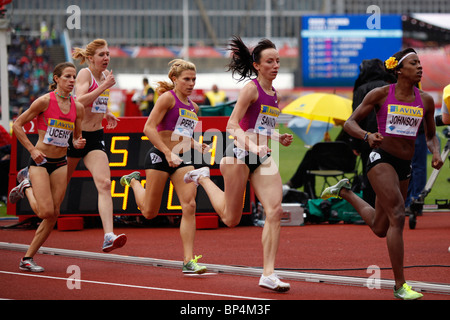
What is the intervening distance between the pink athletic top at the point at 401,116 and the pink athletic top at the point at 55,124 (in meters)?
3.44

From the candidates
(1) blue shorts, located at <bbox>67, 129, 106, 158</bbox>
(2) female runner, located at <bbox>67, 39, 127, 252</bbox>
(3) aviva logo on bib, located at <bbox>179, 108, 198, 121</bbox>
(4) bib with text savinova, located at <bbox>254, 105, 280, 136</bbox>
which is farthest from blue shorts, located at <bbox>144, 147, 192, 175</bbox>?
(4) bib with text savinova, located at <bbox>254, 105, 280, 136</bbox>

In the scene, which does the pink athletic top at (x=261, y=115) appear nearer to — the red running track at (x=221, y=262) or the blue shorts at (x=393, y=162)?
the blue shorts at (x=393, y=162)

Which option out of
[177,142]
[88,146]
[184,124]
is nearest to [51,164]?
[88,146]

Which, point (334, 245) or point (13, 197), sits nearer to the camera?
point (13, 197)

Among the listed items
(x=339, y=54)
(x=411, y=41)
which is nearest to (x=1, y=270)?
(x=339, y=54)

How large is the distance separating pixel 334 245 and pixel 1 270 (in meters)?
4.61

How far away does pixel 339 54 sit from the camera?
37.5 meters

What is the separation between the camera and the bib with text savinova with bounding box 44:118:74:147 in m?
8.82

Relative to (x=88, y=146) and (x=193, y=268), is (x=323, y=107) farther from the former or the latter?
(x=193, y=268)

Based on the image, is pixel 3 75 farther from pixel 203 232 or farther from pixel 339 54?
pixel 339 54

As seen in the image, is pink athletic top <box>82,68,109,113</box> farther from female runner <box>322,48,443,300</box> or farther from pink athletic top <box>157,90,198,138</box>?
female runner <box>322,48,443,300</box>

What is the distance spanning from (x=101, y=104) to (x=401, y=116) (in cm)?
380

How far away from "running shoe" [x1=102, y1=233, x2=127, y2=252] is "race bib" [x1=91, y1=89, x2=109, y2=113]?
1530mm

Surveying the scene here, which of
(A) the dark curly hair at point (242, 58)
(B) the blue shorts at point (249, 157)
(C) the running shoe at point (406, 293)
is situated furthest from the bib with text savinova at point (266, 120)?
(C) the running shoe at point (406, 293)
